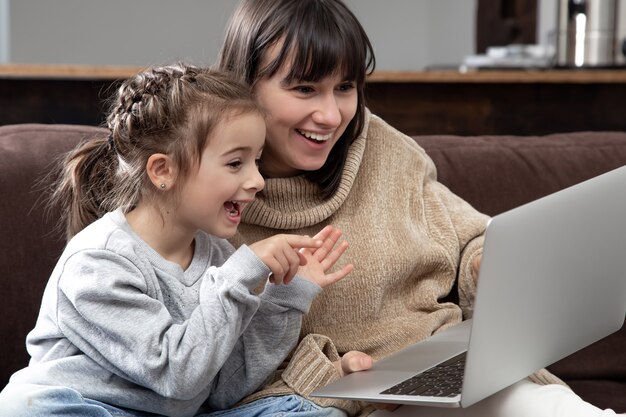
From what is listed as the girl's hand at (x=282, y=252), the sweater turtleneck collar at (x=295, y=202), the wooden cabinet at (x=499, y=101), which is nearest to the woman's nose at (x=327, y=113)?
the sweater turtleneck collar at (x=295, y=202)

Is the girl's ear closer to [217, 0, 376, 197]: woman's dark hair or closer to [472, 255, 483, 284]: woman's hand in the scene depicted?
[217, 0, 376, 197]: woman's dark hair

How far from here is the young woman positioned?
158cm

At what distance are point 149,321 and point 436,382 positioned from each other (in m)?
0.38

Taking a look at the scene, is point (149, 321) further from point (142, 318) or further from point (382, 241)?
point (382, 241)

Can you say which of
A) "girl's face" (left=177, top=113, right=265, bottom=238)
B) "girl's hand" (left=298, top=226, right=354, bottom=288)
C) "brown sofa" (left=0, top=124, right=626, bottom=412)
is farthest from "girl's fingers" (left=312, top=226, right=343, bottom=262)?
"brown sofa" (left=0, top=124, right=626, bottom=412)

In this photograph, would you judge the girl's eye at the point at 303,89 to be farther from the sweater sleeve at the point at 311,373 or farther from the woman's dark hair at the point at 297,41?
the sweater sleeve at the point at 311,373

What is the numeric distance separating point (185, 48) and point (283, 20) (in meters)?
4.12

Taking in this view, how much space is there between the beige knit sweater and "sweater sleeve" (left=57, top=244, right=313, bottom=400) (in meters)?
0.27

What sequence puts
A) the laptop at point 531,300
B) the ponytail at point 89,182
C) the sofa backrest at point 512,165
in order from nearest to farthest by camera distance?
the laptop at point 531,300, the ponytail at point 89,182, the sofa backrest at point 512,165

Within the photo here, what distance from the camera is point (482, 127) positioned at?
3143 mm

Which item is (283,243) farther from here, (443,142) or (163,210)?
(443,142)

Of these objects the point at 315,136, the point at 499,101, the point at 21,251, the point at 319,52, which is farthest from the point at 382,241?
the point at 499,101

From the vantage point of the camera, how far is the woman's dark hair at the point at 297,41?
1579 mm

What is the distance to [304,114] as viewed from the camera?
1594 mm
